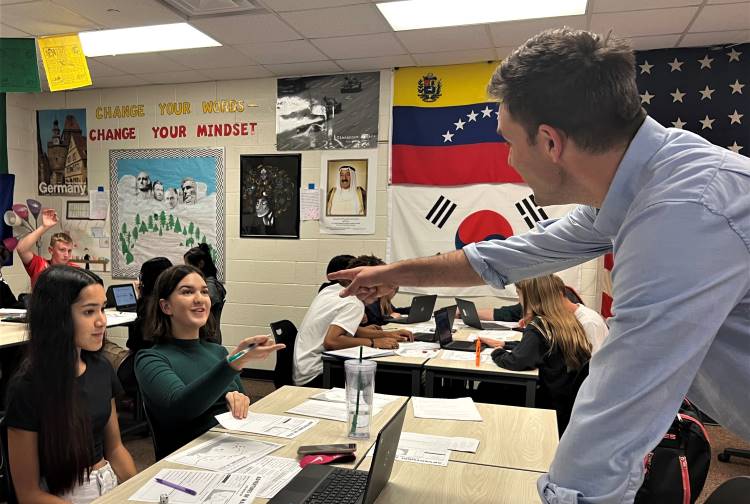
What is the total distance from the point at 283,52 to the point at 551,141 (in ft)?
14.0

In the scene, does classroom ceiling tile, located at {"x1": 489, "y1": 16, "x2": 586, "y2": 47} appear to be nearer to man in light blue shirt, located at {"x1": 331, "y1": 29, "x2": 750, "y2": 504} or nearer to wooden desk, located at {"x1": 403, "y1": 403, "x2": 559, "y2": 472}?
wooden desk, located at {"x1": 403, "y1": 403, "x2": 559, "y2": 472}

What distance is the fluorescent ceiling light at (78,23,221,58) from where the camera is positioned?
4.31 m

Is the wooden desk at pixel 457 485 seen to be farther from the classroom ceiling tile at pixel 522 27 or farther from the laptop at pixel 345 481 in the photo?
the classroom ceiling tile at pixel 522 27

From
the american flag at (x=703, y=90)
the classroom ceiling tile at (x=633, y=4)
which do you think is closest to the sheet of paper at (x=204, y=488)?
the classroom ceiling tile at (x=633, y=4)

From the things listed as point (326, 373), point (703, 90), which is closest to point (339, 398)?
point (326, 373)

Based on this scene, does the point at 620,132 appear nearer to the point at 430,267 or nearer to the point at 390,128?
the point at 430,267

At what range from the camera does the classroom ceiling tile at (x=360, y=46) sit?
4363 millimetres

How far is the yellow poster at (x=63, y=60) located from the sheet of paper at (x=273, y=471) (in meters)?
3.49

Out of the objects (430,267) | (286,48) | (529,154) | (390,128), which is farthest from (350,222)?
(529,154)

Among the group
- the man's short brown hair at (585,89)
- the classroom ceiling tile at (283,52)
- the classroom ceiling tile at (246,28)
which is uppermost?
the classroom ceiling tile at (246,28)

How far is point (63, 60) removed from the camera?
4.11 meters

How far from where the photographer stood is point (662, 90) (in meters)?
4.52

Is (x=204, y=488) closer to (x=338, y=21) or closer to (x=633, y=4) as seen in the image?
(x=338, y=21)

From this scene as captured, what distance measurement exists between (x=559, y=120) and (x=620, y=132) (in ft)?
0.31
